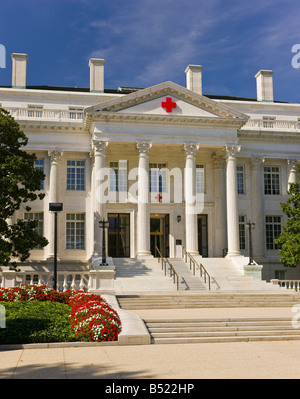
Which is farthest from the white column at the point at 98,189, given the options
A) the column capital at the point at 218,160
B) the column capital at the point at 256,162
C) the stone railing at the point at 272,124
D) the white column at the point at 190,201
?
the stone railing at the point at 272,124

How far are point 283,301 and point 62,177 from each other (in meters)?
19.1

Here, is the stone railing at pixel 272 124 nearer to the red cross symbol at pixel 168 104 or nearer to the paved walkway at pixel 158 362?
the red cross symbol at pixel 168 104

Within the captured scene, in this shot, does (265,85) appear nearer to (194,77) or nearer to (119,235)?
(194,77)

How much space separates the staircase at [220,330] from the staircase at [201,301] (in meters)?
6.98

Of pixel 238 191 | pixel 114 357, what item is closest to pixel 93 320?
pixel 114 357

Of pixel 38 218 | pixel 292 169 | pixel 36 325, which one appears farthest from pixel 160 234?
pixel 36 325

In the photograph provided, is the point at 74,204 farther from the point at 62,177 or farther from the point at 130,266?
the point at 130,266

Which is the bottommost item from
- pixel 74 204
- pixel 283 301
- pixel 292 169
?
pixel 283 301

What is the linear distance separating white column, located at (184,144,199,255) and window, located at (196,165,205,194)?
3.21 m

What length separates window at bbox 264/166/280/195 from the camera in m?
40.5

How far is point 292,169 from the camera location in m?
40.1

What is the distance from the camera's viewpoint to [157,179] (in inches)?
1500

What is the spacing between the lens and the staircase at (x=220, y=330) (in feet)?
49.7

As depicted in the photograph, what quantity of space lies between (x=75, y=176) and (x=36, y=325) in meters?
23.6
